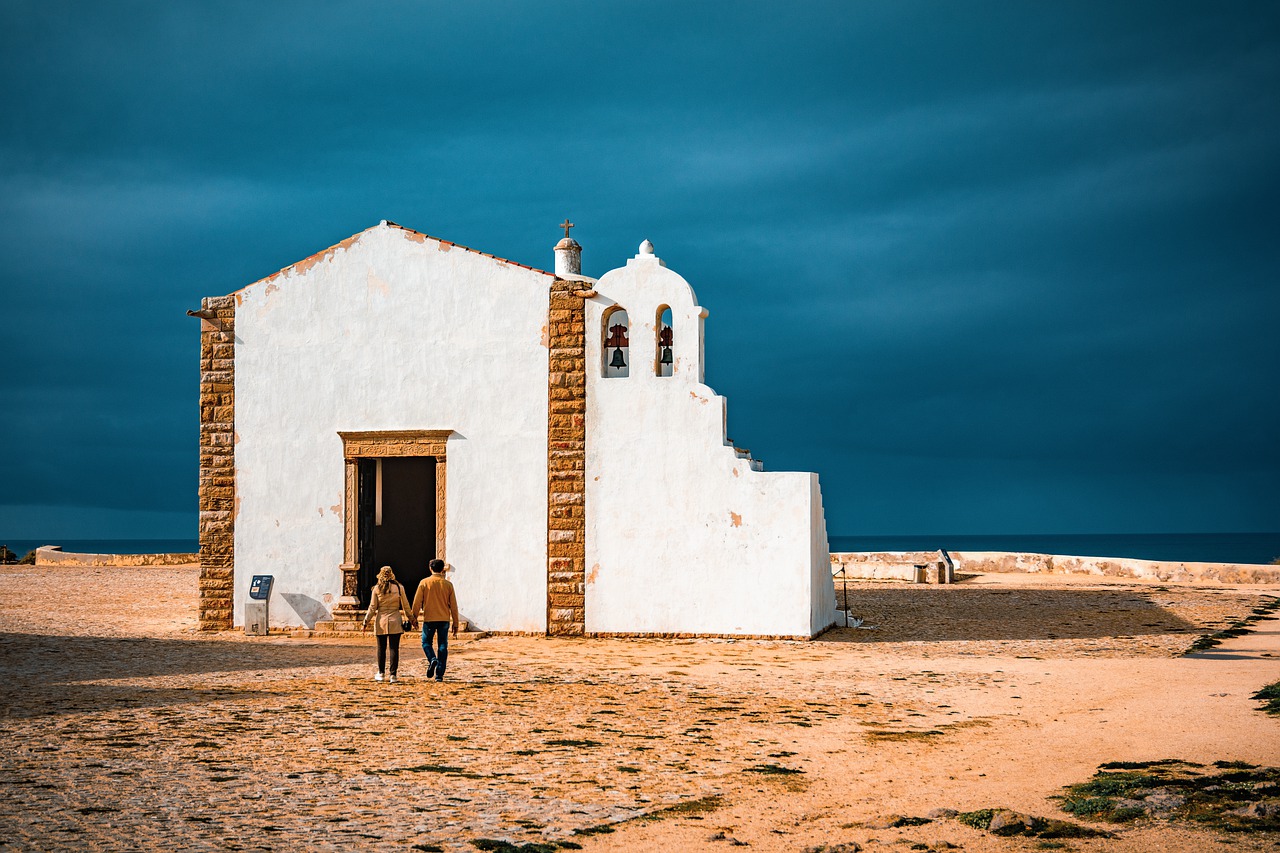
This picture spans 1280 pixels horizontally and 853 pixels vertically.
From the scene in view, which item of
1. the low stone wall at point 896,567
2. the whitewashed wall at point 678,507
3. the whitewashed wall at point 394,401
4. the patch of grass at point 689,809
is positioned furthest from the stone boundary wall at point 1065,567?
the patch of grass at point 689,809

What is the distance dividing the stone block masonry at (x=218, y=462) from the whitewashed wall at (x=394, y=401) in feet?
0.57

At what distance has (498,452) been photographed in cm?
A: 1731

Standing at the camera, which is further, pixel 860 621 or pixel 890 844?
pixel 860 621

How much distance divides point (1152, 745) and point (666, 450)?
9251 mm

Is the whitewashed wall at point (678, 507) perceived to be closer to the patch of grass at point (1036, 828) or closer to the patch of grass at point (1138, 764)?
the patch of grass at point (1138, 764)

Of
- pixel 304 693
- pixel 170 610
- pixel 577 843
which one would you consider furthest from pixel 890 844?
pixel 170 610

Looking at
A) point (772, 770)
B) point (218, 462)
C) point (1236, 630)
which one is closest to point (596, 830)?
point (772, 770)

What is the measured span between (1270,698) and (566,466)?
981 centimetres

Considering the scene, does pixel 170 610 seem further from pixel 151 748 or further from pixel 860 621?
pixel 151 748

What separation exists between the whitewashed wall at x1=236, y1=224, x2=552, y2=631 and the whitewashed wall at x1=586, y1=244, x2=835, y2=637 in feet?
3.09

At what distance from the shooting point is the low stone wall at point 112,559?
37250 mm

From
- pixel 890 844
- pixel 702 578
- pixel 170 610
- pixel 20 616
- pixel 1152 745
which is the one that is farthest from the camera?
pixel 170 610

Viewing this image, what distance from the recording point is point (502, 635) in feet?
56.3

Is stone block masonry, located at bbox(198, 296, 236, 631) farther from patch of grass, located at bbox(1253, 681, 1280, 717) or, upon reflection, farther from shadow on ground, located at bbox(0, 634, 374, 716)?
→ patch of grass, located at bbox(1253, 681, 1280, 717)
